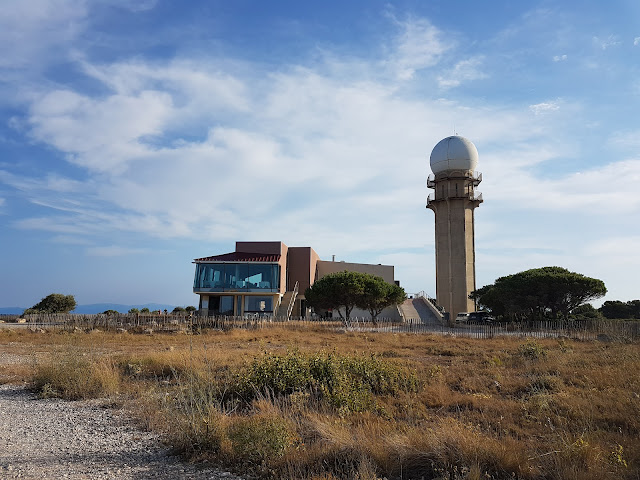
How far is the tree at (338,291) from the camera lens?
36000 mm

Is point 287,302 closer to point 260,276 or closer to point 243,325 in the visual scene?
point 260,276

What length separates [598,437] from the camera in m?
5.11

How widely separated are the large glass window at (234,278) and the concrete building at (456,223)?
19161 millimetres

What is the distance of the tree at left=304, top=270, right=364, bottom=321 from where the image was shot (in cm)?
3600

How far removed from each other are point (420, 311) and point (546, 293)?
14.7m

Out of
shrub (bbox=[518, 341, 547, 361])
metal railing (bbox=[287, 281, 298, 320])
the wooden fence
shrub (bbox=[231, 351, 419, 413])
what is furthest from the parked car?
shrub (bbox=[231, 351, 419, 413])

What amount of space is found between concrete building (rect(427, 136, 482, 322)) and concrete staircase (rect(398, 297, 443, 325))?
2212mm

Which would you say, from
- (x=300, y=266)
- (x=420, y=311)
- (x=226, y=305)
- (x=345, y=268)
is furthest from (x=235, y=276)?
(x=420, y=311)

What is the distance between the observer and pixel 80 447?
541cm

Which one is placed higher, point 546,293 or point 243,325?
point 546,293

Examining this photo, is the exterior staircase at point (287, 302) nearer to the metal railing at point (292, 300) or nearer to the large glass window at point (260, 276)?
the metal railing at point (292, 300)

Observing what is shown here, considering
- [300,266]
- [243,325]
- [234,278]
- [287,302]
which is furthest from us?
[300,266]

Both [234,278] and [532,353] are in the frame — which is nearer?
[532,353]

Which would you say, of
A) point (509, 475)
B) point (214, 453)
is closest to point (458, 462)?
point (509, 475)
